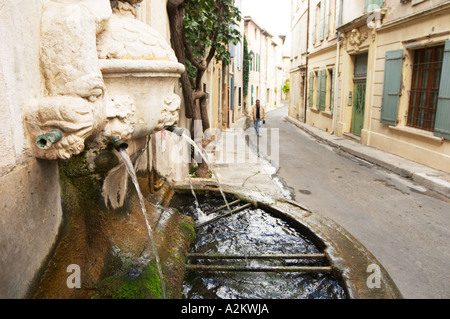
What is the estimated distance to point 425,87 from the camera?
859 cm

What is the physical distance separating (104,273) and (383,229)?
12.8 ft

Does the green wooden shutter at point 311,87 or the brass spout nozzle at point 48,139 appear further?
the green wooden shutter at point 311,87

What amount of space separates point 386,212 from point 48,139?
16.8 ft

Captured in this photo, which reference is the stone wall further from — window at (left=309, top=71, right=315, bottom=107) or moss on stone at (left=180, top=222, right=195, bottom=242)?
window at (left=309, top=71, right=315, bottom=107)

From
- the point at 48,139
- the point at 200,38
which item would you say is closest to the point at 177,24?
the point at 200,38

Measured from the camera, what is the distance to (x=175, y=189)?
177 inches

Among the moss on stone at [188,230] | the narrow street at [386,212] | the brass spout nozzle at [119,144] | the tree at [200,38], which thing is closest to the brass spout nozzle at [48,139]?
the brass spout nozzle at [119,144]

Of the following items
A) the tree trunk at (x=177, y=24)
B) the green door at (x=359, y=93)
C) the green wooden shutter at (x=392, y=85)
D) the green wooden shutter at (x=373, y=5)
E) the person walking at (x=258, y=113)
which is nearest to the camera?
the tree trunk at (x=177, y=24)

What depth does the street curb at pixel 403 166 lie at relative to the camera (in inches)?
264

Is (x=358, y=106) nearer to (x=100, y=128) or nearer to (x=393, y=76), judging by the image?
(x=393, y=76)

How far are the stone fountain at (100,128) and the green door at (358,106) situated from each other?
11244mm

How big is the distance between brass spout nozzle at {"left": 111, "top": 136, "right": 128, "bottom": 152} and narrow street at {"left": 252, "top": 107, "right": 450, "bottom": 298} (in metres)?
2.87

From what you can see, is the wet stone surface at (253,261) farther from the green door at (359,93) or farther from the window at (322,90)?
the window at (322,90)
